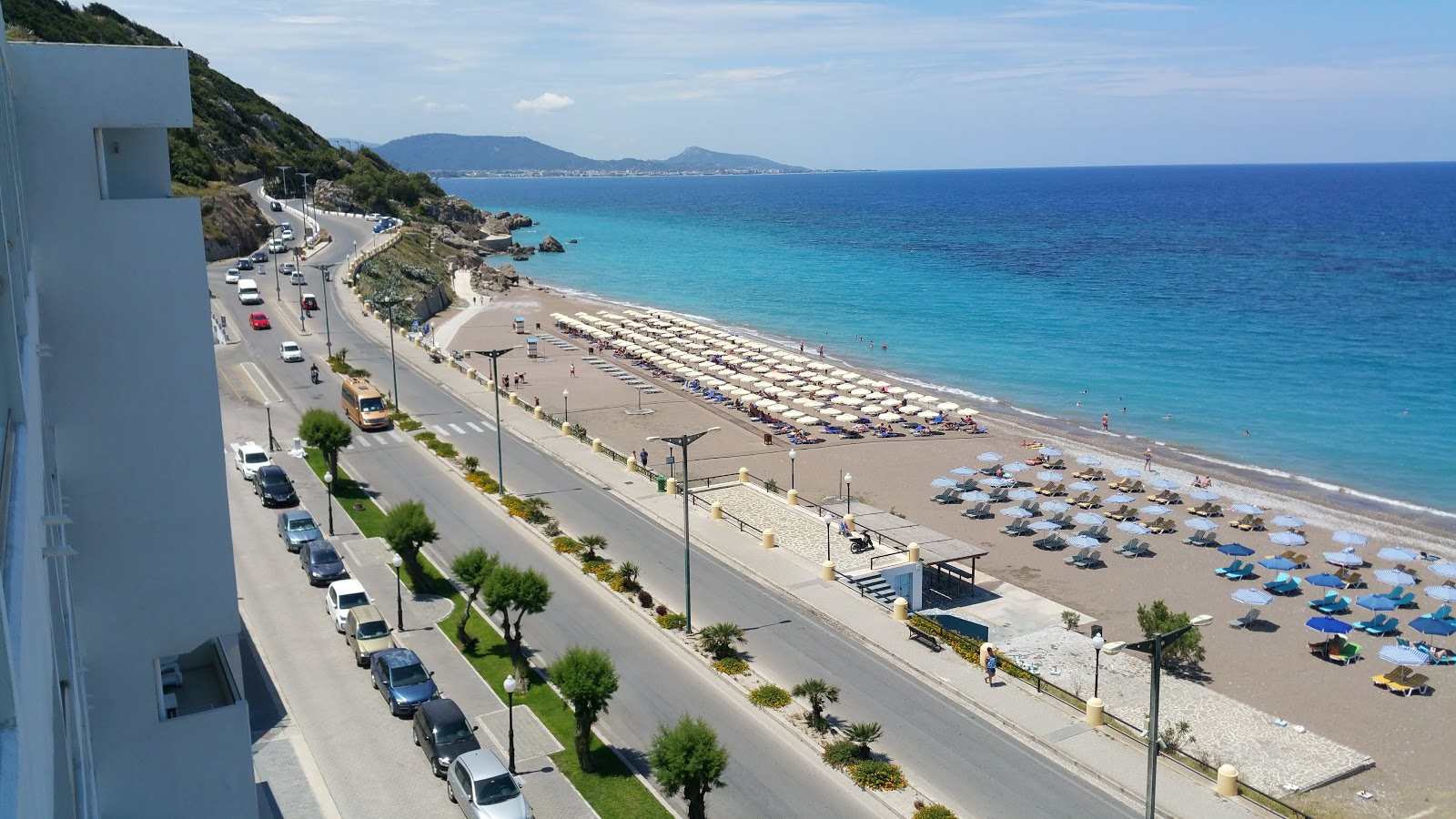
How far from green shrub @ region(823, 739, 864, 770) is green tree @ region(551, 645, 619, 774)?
4529 millimetres

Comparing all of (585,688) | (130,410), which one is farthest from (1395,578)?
(130,410)

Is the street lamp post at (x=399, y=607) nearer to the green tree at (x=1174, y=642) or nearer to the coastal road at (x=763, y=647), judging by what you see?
the coastal road at (x=763, y=647)

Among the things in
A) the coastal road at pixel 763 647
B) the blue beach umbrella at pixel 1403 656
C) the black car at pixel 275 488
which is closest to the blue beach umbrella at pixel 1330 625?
the blue beach umbrella at pixel 1403 656

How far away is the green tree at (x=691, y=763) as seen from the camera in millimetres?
18109

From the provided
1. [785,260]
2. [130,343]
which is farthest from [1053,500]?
[785,260]

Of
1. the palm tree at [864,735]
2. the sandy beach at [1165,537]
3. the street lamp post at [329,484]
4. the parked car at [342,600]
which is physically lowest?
the sandy beach at [1165,537]

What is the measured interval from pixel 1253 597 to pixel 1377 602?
3.52 m

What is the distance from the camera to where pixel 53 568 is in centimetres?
696

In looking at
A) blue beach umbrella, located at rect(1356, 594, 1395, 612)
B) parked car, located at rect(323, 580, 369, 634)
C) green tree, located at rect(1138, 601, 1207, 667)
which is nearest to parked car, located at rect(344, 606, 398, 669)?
parked car, located at rect(323, 580, 369, 634)

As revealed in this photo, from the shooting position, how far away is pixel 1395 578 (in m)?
32.6

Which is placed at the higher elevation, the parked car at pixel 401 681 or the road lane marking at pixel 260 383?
the road lane marking at pixel 260 383

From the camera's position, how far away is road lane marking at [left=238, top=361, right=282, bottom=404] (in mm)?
48750

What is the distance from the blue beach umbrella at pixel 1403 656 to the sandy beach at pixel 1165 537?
86cm

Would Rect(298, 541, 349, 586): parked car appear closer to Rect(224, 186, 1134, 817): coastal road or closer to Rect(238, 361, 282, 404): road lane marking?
Rect(224, 186, 1134, 817): coastal road
